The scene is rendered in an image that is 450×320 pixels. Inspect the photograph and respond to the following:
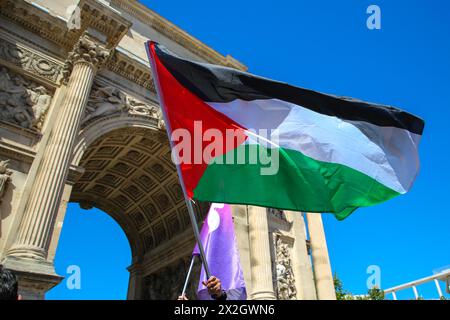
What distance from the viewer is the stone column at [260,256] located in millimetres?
14578

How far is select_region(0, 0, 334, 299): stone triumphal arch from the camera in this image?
1050cm

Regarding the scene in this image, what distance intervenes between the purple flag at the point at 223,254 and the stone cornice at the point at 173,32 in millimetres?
14514

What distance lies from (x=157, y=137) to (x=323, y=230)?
10203mm

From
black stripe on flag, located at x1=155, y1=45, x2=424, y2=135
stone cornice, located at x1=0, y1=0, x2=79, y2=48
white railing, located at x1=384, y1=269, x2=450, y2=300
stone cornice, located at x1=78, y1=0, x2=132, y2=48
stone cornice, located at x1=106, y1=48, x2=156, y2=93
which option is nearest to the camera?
black stripe on flag, located at x1=155, y1=45, x2=424, y2=135

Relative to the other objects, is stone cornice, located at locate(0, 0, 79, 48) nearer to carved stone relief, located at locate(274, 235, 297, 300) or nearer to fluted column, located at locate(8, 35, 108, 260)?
fluted column, located at locate(8, 35, 108, 260)

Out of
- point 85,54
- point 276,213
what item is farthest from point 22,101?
point 276,213

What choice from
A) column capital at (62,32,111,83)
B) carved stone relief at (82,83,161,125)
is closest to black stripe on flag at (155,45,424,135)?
column capital at (62,32,111,83)

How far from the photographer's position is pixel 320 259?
18906mm

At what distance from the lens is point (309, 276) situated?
17.8m

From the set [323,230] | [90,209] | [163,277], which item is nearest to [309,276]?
[323,230]

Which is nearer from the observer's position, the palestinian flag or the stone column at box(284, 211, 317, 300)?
the palestinian flag

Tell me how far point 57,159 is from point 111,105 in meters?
4.26

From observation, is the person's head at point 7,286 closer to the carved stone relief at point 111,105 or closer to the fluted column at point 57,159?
the fluted column at point 57,159
